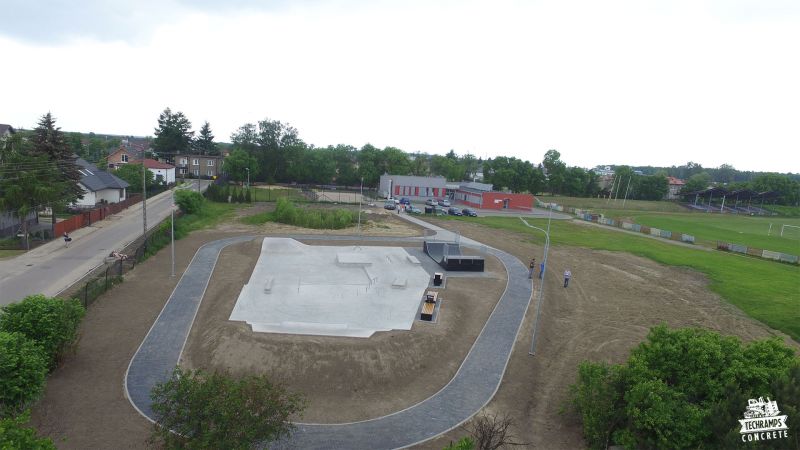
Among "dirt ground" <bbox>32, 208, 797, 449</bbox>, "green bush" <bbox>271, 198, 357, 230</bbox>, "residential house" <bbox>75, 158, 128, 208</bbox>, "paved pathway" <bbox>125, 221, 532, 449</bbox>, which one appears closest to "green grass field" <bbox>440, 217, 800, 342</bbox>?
"dirt ground" <bbox>32, 208, 797, 449</bbox>

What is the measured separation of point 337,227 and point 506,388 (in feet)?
107

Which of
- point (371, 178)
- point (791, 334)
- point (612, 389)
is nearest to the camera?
point (612, 389)

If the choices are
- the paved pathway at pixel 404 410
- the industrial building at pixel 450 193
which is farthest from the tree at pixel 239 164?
the paved pathway at pixel 404 410

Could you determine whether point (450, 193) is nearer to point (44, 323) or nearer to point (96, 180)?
point (96, 180)

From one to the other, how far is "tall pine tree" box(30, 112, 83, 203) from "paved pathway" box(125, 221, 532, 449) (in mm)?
23556

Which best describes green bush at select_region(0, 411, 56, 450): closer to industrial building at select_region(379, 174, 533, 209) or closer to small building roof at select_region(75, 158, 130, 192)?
small building roof at select_region(75, 158, 130, 192)

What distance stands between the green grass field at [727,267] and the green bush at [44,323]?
35.7 metres

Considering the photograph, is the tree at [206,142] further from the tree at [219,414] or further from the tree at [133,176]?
the tree at [219,414]

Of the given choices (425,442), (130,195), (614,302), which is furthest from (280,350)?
(130,195)

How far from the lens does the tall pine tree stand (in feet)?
138

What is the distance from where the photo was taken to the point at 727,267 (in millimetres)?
40094

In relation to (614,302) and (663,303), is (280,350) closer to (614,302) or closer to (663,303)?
(614,302)

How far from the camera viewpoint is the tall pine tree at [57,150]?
4216cm

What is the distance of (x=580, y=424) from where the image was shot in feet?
53.0
